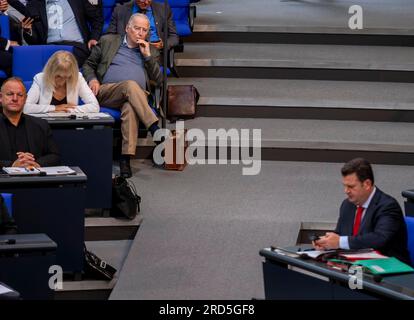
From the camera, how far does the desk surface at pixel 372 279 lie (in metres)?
4.46

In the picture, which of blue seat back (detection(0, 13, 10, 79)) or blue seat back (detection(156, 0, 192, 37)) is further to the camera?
blue seat back (detection(156, 0, 192, 37))

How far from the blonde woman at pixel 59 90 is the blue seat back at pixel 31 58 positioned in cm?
40

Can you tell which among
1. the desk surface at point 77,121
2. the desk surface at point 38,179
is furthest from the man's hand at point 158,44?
the desk surface at point 38,179

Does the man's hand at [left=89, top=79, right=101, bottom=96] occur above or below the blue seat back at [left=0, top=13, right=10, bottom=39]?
below

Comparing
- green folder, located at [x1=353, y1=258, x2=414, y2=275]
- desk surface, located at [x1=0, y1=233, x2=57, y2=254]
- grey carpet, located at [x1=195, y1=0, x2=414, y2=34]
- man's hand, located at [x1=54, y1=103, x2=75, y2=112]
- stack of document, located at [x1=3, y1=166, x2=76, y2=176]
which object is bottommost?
desk surface, located at [x1=0, y1=233, x2=57, y2=254]

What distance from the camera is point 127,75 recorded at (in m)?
8.08

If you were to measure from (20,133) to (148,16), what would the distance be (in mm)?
2372

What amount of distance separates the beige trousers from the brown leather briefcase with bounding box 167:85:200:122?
1.95ft

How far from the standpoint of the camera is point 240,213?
23.3 feet

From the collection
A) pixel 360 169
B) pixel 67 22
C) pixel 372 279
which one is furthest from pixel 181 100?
pixel 372 279

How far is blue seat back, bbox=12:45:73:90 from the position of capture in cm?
786

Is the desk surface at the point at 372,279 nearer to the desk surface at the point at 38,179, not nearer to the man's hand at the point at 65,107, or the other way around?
the desk surface at the point at 38,179

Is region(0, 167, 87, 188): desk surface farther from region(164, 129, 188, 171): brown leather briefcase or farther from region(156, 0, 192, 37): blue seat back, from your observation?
region(156, 0, 192, 37): blue seat back

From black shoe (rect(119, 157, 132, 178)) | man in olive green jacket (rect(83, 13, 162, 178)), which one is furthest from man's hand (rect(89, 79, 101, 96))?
black shoe (rect(119, 157, 132, 178))
